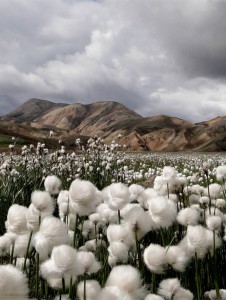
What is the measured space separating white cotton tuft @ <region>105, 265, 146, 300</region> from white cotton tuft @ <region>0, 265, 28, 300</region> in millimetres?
566

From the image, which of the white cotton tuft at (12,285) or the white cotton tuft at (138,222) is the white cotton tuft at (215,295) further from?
the white cotton tuft at (12,285)

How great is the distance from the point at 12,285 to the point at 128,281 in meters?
0.65

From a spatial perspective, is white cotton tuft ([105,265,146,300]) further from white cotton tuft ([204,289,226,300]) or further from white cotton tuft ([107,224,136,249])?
white cotton tuft ([204,289,226,300])

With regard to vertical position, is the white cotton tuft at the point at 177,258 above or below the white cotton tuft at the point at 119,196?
below

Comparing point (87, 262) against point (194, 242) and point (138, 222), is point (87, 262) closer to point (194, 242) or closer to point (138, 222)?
point (138, 222)

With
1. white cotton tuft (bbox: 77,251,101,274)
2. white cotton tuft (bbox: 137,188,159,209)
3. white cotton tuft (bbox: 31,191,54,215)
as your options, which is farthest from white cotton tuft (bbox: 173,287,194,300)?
white cotton tuft (bbox: 137,188,159,209)

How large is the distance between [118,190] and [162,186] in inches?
68.2

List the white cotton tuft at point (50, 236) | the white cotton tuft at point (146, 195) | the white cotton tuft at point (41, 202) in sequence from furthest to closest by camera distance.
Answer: the white cotton tuft at point (146, 195) → the white cotton tuft at point (41, 202) → the white cotton tuft at point (50, 236)

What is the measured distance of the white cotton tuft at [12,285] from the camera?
1.49 m

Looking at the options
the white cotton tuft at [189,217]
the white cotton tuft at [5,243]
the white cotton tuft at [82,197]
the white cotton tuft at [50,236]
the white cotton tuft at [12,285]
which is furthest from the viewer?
the white cotton tuft at [189,217]

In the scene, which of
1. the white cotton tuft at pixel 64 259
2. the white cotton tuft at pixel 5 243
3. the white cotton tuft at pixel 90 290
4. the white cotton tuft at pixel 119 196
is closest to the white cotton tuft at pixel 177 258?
the white cotton tuft at pixel 119 196

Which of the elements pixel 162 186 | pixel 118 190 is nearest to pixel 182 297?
pixel 118 190

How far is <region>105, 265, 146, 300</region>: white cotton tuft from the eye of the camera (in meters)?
1.98

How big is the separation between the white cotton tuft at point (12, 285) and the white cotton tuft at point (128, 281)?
57cm
